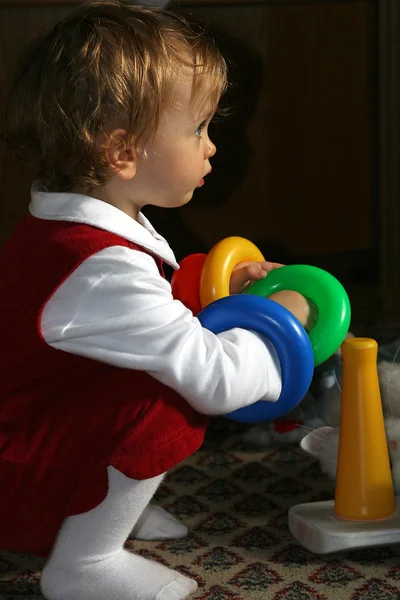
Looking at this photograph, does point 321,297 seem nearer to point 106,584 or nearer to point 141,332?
point 141,332

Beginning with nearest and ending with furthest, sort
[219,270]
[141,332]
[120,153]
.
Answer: [141,332], [120,153], [219,270]

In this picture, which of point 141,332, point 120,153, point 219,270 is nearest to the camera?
point 141,332

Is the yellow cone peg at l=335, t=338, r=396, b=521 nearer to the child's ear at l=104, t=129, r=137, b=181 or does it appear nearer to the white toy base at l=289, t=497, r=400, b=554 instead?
the white toy base at l=289, t=497, r=400, b=554

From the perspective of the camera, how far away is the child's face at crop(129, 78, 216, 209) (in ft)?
3.13

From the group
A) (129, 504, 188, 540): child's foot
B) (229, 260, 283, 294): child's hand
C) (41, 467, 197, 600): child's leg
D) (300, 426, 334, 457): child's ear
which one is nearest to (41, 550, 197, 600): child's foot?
(41, 467, 197, 600): child's leg

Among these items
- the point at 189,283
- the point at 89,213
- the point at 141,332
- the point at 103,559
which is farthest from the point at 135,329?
the point at 189,283

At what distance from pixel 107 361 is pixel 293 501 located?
384 millimetres

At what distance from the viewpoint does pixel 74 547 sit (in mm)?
887

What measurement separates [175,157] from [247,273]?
221mm

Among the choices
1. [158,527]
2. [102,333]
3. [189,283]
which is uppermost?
[102,333]

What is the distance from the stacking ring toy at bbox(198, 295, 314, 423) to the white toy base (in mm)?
134

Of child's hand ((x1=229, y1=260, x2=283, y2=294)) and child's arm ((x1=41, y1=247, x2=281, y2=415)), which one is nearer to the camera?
child's arm ((x1=41, y1=247, x2=281, y2=415))

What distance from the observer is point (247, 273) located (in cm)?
113

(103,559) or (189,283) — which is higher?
(189,283)
